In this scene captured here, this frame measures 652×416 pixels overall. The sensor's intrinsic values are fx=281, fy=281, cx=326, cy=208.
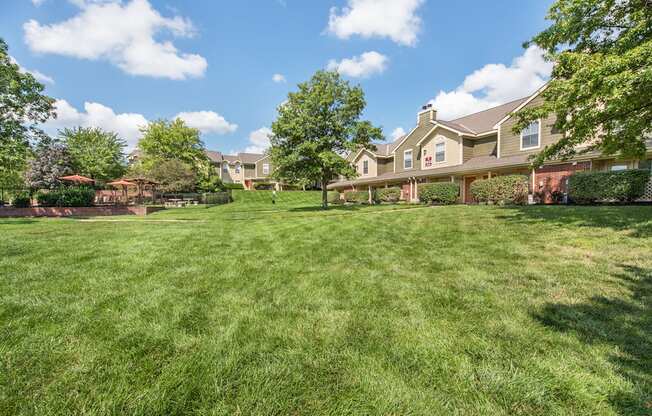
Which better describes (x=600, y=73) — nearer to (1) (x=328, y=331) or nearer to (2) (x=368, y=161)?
(1) (x=328, y=331)

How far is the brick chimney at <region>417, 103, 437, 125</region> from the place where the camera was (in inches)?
925

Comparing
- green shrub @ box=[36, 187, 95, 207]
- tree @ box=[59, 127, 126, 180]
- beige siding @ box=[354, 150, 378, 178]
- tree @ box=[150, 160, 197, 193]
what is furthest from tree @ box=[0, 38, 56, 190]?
beige siding @ box=[354, 150, 378, 178]

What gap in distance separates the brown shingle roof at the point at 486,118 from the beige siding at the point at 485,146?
2.31ft

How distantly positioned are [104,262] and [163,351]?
3413mm

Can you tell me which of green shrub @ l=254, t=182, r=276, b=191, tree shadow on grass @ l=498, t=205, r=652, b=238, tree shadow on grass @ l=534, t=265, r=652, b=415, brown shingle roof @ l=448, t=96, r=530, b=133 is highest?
brown shingle roof @ l=448, t=96, r=530, b=133

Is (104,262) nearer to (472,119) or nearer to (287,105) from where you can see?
(287,105)

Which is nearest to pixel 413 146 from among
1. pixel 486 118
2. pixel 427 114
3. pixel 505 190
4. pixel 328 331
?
pixel 427 114

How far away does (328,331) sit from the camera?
281cm

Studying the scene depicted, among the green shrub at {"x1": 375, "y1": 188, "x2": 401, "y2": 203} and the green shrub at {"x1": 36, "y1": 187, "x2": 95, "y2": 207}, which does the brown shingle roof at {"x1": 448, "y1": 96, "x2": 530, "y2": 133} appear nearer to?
the green shrub at {"x1": 375, "y1": 188, "x2": 401, "y2": 203}

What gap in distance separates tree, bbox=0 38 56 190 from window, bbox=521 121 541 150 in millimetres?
27648

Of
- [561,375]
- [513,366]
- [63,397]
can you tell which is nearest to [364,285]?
[513,366]

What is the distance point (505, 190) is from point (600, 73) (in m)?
9.21

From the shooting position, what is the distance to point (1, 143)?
14.4 meters

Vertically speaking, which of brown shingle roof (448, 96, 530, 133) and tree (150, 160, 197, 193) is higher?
brown shingle roof (448, 96, 530, 133)
